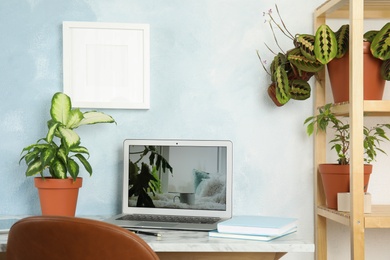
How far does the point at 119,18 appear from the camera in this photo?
2.42m

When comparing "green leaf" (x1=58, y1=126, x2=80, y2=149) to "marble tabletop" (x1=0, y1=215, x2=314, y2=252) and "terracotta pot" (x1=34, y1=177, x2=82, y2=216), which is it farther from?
"marble tabletop" (x1=0, y1=215, x2=314, y2=252)

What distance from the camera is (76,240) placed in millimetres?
1442

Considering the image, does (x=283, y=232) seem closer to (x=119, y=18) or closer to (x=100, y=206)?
(x=100, y=206)

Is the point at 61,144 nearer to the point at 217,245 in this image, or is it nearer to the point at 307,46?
the point at 217,245

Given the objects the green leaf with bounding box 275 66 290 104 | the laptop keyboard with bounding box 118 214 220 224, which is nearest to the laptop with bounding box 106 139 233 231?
the laptop keyboard with bounding box 118 214 220 224

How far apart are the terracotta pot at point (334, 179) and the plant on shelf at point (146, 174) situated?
1.75 feet

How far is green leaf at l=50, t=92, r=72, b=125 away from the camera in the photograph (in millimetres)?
2199

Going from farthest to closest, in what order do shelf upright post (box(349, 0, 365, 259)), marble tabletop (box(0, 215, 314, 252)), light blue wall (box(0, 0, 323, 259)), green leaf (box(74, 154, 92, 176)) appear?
light blue wall (box(0, 0, 323, 259)), green leaf (box(74, 154, 92, 176)), shelf upright post (box(349, 0, 365, 259)), marble tabletop (box(0, 215, 314, 252))

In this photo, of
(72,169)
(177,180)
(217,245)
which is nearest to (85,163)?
(72,169)

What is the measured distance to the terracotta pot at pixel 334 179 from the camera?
216 centimetres

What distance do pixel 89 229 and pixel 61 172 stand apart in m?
0.77

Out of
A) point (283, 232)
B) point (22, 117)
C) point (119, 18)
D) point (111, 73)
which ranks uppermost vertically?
point (119, 18)

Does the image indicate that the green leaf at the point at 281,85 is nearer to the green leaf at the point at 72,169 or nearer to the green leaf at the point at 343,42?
the green leaf at the point at 343,42

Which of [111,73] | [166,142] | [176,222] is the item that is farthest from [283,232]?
A: [111,73]
